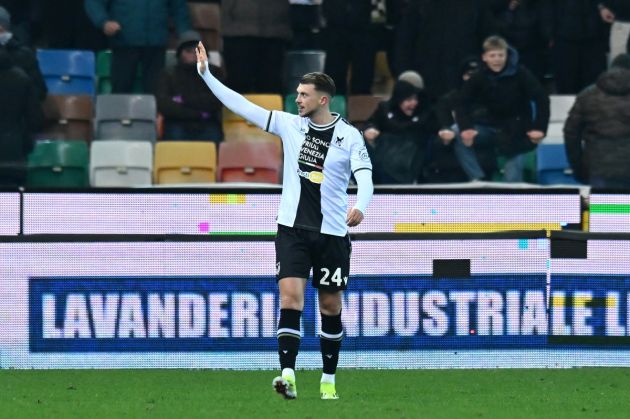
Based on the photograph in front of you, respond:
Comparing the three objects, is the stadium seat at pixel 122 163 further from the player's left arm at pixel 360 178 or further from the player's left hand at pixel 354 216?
the player's left hand at pixel 354 216

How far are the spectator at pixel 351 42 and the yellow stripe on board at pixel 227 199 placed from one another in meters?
4.70

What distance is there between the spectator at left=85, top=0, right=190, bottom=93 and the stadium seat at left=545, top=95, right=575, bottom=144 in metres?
4.12

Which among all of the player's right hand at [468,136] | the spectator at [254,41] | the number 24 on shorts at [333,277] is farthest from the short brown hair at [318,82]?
the spectator at [254,41]

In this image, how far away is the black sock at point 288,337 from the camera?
10352mm

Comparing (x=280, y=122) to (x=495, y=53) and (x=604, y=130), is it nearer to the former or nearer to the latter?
(x=495, y=53)

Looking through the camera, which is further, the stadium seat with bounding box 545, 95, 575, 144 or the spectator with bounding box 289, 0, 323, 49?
the spectator with bounding box 289, 0, 323, 49

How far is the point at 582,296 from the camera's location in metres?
13.5

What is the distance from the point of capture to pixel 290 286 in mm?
10430

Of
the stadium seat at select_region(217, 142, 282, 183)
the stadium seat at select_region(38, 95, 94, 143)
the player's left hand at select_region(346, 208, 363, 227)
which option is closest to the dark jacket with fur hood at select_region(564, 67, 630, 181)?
the stadium seat at select_region(217, 142, 282, 183)

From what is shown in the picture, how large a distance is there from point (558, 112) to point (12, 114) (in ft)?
19.6

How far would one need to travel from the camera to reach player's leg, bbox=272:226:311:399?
10.4 m

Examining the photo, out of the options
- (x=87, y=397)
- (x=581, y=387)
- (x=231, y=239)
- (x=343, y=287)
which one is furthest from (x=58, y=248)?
(x=581, y=387)

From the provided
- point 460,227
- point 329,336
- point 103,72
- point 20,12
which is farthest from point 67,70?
point 329,336

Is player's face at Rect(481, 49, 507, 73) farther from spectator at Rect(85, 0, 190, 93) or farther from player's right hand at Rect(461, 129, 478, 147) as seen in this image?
spectator at Rect(85, 0, 190, 93)
